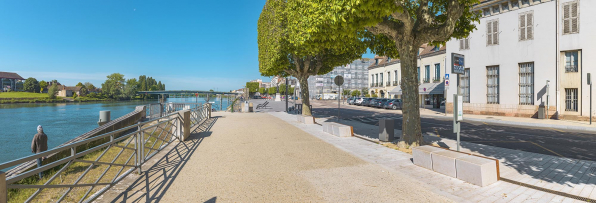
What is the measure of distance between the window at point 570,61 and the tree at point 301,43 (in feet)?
40.3

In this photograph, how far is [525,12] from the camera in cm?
1705

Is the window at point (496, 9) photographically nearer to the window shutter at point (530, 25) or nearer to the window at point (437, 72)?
the window shutter at point (530, 25)

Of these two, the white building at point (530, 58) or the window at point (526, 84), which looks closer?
the white building at point (530, 58)

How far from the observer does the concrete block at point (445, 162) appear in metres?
4.58

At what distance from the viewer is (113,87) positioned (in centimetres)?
9694

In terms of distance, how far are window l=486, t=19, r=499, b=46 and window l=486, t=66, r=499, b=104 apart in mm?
1785

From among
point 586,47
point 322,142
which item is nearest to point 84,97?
point 322,142

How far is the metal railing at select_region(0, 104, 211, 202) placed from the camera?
289 centimetres

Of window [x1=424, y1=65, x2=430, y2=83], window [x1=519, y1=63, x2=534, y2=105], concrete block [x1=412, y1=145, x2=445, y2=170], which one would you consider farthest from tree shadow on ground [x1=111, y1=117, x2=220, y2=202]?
window [x1=424, y1=65, x2=430, y2=83]

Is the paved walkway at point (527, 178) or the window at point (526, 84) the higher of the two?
the window at point (526, 84)

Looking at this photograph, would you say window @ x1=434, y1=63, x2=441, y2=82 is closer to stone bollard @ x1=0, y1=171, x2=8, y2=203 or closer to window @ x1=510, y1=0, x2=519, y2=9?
window @ x1=510, y1=0, x2=519, y2=9

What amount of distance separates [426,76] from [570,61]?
18.4m

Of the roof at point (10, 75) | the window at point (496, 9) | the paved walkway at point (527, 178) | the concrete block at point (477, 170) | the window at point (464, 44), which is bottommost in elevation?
the paved walkway at point (527, 178)

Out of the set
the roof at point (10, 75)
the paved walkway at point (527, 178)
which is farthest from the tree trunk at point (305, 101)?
the roof at point (10, 75)
